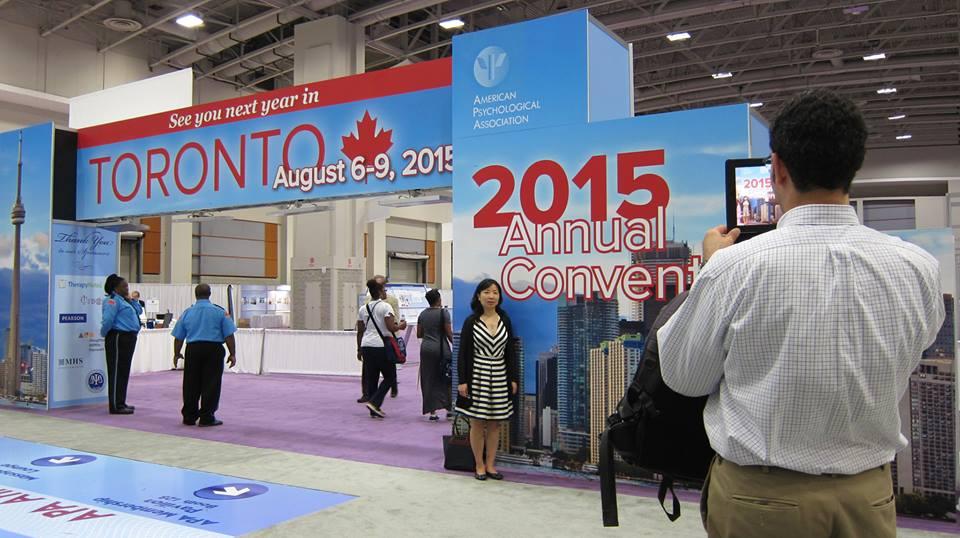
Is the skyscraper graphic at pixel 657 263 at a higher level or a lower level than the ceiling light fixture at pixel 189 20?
lower

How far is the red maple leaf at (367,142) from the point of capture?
587 centimetres

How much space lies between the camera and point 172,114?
7254 millimetres

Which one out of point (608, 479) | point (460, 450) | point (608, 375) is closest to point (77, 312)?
point (460, 450)

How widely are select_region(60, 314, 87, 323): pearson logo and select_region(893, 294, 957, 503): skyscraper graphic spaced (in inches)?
313

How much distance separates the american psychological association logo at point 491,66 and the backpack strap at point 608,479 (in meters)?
3.99

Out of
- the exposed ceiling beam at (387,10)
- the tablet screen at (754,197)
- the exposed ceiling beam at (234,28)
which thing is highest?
the exposed ceiling beam at (234,28)

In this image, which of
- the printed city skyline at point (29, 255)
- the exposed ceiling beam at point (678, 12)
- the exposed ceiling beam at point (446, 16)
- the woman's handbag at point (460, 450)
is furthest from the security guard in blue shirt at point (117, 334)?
the exposed ceiling beam at point (446, 16)

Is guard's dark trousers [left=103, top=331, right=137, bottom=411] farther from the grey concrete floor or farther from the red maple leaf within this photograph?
the red maple leaf

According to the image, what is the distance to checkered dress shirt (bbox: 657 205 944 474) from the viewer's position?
4.17ft

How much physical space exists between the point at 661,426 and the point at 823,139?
64 centimetres

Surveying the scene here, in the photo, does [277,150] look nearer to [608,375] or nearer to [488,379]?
[488,379]

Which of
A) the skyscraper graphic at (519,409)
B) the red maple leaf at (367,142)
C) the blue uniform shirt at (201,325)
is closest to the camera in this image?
the skyscraper graphic at (519,409)

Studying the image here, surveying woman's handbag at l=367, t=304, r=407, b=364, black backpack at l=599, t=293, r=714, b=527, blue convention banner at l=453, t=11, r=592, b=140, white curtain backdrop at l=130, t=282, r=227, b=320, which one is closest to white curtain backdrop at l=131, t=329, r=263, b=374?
white curtain backdrop at l=130, t=282, r=227, b=320

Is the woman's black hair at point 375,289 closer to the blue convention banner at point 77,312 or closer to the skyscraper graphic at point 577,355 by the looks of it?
the skyscraper graphic at point 577,355
